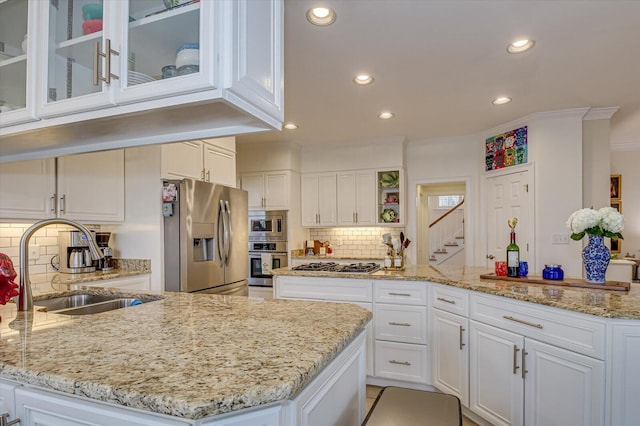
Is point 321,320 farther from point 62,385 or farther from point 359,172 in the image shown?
point 359,172

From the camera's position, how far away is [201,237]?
322 cm

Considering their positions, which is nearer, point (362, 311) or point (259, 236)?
point (362, 311)

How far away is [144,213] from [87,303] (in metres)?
1.26

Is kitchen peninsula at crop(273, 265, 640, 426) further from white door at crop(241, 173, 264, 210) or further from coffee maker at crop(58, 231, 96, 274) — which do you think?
white door at crop(241, 173, 264, 210)

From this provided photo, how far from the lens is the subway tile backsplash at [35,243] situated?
2.54 meters

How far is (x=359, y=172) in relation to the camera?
17.2ft

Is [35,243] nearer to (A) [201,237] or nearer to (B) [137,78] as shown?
(A) [201,237]

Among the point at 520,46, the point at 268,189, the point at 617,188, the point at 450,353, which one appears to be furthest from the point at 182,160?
the point at 617,188

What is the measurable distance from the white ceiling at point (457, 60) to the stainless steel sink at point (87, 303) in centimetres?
189

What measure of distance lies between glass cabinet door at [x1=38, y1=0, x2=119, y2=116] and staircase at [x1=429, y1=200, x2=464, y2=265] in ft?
23.8

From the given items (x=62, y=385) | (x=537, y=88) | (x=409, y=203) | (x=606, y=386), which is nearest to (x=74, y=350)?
(x=62, y=385)

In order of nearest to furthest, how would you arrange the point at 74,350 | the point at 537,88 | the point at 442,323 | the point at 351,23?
the point at 74,350, the point at 351,23, the point at 442,323, the point at 537,88

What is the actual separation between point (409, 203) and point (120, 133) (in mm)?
4413

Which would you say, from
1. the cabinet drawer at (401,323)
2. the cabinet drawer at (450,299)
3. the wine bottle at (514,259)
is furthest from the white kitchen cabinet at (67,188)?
the wine bottle at (514,259)
